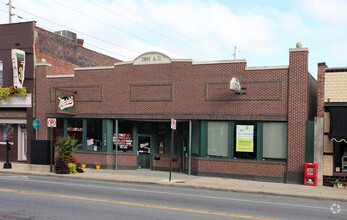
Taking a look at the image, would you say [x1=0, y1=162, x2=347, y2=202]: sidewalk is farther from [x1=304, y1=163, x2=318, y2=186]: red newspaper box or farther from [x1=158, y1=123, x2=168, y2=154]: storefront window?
[x1=158, y1=123, x2=168, y2=154]: storefront window

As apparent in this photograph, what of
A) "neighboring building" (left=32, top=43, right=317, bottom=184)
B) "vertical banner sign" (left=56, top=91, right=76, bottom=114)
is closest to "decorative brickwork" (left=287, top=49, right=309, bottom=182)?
"neighboring building" (left=32, top=43, right=317, bottom=184)

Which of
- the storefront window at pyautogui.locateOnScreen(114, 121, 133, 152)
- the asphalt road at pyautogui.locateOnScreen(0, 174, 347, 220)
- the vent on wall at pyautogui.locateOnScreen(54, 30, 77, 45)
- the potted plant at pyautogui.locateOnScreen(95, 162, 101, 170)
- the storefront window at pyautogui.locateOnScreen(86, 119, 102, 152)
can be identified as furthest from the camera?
the vent on wall at pyautogui.locateOnScreen(54, 30, 77, 45)

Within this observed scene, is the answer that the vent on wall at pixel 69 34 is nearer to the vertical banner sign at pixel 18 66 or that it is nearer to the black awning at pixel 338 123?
the vertical banner sign at pixel 18 66

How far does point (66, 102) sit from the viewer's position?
2227 centimetres

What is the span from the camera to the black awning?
→ 16.4 meters

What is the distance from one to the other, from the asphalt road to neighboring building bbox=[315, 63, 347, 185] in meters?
3.86

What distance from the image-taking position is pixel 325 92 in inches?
679

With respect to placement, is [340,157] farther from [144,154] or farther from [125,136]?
[125,136]

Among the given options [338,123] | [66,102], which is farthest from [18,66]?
[338,123]

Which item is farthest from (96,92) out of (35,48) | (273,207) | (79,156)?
(273,207)

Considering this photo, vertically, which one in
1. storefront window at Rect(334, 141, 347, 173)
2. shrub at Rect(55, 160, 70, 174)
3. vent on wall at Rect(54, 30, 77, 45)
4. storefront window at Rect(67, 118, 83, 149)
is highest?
vent on wall at Rect(54, 30, 77, 45)

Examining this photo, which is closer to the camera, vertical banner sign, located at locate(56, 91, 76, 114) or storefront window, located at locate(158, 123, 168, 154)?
vertical banner sign, located at locate(56, 91, 76, 114)

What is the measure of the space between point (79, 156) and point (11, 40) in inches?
376

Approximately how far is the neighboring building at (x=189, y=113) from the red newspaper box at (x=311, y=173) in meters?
0.50
